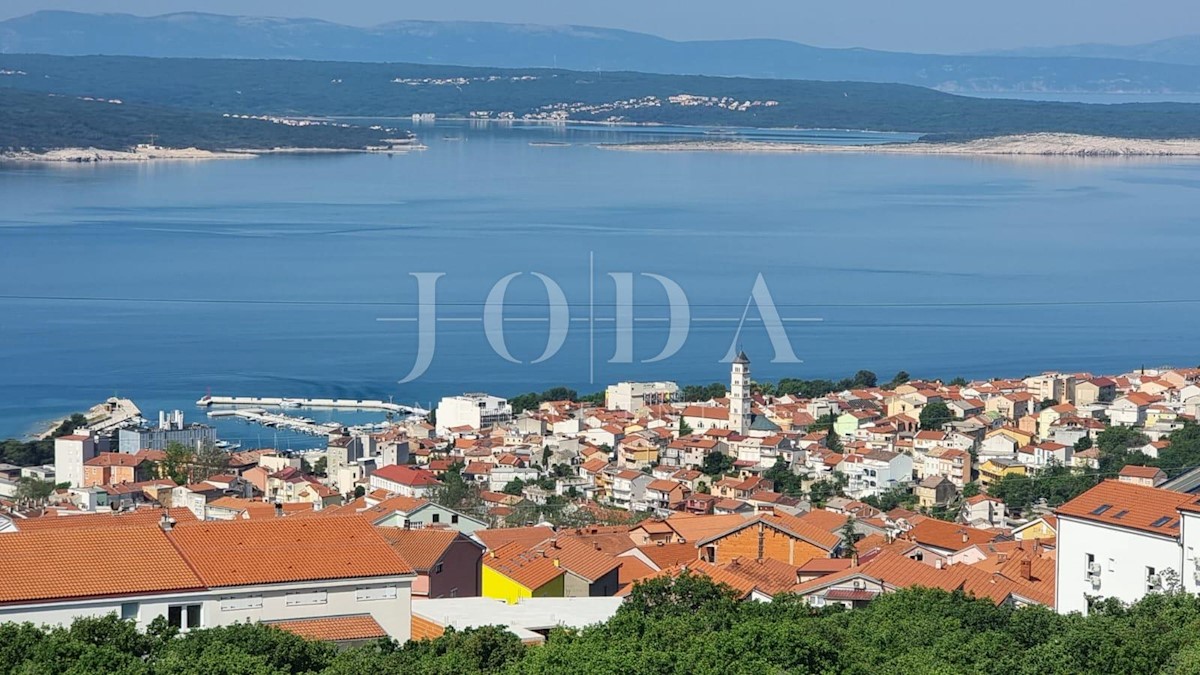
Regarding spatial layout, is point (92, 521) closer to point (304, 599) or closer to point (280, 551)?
point (280, 551)

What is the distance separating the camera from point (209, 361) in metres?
19.4

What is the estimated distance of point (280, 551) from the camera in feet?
15.9

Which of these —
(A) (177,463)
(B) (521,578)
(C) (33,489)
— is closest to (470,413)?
(A) (177,463)

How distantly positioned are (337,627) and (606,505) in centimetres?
687

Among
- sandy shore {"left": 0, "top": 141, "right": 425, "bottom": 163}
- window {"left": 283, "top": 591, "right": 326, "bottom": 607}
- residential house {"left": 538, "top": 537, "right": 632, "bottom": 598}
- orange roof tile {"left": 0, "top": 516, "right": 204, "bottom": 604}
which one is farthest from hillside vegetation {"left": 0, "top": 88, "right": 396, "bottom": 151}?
window {"left": 283, "top": 591, "right": 326, "bottom": 607}

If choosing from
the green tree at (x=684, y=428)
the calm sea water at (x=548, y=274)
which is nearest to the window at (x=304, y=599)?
the green tree at (x=684, y=428)

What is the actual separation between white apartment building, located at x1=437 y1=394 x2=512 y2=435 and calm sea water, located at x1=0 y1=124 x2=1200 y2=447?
Result: 1562 millimetres

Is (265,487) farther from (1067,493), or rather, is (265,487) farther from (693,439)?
(1067,493)

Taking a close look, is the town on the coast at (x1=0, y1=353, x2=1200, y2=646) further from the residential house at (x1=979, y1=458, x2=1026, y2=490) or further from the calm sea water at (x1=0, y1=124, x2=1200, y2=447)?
the calm sea water at (x1=0, y1=124, x2=1200, y2=447)

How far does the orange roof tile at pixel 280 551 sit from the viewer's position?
4.70 metres

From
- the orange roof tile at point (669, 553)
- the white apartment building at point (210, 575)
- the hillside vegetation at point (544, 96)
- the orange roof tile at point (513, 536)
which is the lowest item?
the orange roof tile at point (669, 553)

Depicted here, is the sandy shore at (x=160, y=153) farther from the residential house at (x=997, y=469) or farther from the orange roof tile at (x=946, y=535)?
the orange roof tile at (x=946, y=535)

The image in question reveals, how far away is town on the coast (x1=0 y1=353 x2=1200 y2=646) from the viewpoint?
15.6 ft

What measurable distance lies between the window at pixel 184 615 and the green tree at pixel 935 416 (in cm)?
1055
